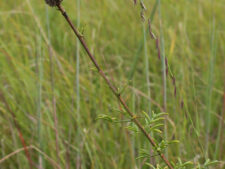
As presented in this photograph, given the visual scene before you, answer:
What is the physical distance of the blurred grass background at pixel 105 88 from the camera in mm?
1214

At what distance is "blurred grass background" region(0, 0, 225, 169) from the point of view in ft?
3.98

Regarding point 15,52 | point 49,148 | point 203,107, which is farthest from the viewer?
point 15,52

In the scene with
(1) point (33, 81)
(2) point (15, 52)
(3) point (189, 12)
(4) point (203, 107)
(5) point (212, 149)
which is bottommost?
(5) point (212, 149)

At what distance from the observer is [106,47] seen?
2.13m

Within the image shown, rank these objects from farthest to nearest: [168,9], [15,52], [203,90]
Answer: [168,9] → [15,52] → [203,90]

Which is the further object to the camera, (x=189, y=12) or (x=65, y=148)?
(x=189, y=12)

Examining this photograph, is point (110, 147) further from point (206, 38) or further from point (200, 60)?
point (206, 38)

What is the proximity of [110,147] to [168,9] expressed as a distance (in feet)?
4.69

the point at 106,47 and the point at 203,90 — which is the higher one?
the point at 106,47

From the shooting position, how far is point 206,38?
7.07 ft

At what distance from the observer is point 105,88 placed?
1554mm

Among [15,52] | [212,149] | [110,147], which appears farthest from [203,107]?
[15,52]

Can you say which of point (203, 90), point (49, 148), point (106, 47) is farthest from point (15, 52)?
point (203, 90)

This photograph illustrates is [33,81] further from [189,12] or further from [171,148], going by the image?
[189,12]
